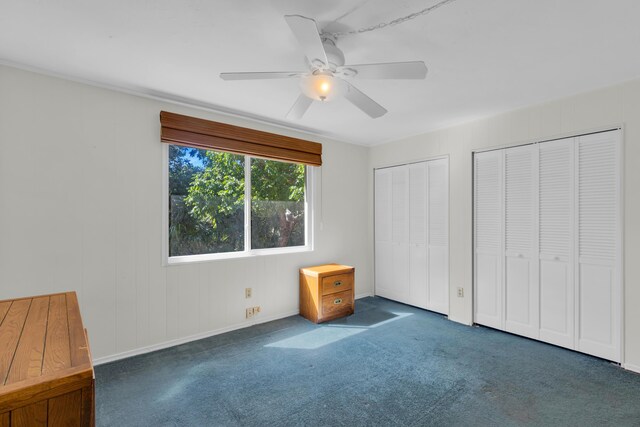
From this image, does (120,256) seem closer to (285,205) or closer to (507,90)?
(285,205)

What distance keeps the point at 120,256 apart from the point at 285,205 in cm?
185

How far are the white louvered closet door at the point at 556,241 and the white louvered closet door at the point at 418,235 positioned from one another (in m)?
1.30

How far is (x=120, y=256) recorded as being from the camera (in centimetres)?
264

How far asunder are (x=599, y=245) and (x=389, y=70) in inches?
96.6

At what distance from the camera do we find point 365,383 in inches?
90.0

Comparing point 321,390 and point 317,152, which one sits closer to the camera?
point 321,390

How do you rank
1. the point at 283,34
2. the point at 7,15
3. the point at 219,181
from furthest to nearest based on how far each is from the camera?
the point at 219,181 → the point at 283,34 → the point at 7,15

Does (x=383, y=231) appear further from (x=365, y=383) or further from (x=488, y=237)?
(x=365, y=383)

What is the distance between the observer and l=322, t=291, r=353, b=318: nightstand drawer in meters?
3.59

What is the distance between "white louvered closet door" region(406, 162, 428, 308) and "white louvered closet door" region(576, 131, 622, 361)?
1.58m

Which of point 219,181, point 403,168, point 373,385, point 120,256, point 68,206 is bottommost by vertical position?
point 373,385

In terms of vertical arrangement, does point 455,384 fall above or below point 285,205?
below

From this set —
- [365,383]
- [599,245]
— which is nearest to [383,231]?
[599,245]

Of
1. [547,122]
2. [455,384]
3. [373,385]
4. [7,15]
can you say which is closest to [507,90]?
[547,122]
